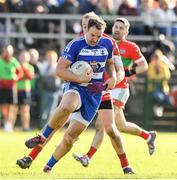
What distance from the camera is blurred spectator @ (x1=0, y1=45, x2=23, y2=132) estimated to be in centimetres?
2355

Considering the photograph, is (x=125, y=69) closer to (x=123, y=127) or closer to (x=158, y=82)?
(x=123, y=127)

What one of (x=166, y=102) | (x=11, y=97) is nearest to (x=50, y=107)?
(x=11, y=97)

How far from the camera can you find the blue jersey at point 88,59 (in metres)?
11.8

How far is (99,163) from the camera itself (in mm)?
14469

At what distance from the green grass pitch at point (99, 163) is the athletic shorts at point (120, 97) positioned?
0.97m

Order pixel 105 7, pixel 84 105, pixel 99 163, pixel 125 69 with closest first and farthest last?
pixel 84 105 → pixel 125 69 → pixel 99 163 → pixel 105 7

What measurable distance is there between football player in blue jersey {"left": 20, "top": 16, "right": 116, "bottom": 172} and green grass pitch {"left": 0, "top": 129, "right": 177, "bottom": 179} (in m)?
0.54

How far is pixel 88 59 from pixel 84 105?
0.62 metres

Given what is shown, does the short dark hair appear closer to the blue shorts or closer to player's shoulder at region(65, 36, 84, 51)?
player's shoulder at region(65, 36, 84, 51)

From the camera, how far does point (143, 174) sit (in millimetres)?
12312

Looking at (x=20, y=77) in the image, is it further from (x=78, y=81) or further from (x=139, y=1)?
(x=78, y=81)

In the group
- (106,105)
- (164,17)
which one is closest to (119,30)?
(106,105)

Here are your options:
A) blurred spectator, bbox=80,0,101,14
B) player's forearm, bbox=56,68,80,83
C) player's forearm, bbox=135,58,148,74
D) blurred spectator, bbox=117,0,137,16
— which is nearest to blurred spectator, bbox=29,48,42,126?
blurred spectator, bbox=80,0,101,14

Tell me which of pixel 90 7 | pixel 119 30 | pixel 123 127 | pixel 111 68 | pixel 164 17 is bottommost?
pixel 123 127
